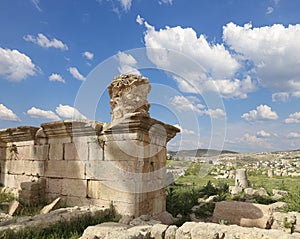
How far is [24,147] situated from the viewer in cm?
748

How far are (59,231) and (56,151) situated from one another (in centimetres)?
290

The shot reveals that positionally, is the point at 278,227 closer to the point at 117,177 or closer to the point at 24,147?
the point at 117,177

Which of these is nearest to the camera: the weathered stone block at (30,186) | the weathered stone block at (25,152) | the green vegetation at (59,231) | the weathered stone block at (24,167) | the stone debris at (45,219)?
the green vegetation at (59,231)

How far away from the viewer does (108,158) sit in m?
5.61

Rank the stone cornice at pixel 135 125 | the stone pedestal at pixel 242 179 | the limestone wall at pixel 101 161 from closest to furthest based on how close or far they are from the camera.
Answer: the stone cornice at pixel 135 125 → the limestone wall at pixel 101 161 → the stone pedestal at pixel 242 179

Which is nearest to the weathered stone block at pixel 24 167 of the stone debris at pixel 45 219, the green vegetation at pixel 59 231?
the stone debris at pixel 45 219

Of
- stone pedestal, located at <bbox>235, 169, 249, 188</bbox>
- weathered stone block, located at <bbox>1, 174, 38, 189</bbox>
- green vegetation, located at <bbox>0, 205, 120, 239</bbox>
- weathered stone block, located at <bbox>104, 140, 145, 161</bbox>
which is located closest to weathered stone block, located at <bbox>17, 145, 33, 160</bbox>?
weathered stone block, located at <bbox>1, 174, 38, 189</bbox>

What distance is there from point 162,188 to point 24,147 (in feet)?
13.5

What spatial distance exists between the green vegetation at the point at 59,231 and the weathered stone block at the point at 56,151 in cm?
221

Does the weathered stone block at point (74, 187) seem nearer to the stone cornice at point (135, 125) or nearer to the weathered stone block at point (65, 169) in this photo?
the weathered stone block at point (65, 169)

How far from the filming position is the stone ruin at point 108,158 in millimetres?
5285

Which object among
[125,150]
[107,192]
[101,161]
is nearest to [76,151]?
[101,161]

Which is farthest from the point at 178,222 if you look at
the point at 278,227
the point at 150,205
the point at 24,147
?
the point at 24,147

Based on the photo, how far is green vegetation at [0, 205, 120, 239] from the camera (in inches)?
145
